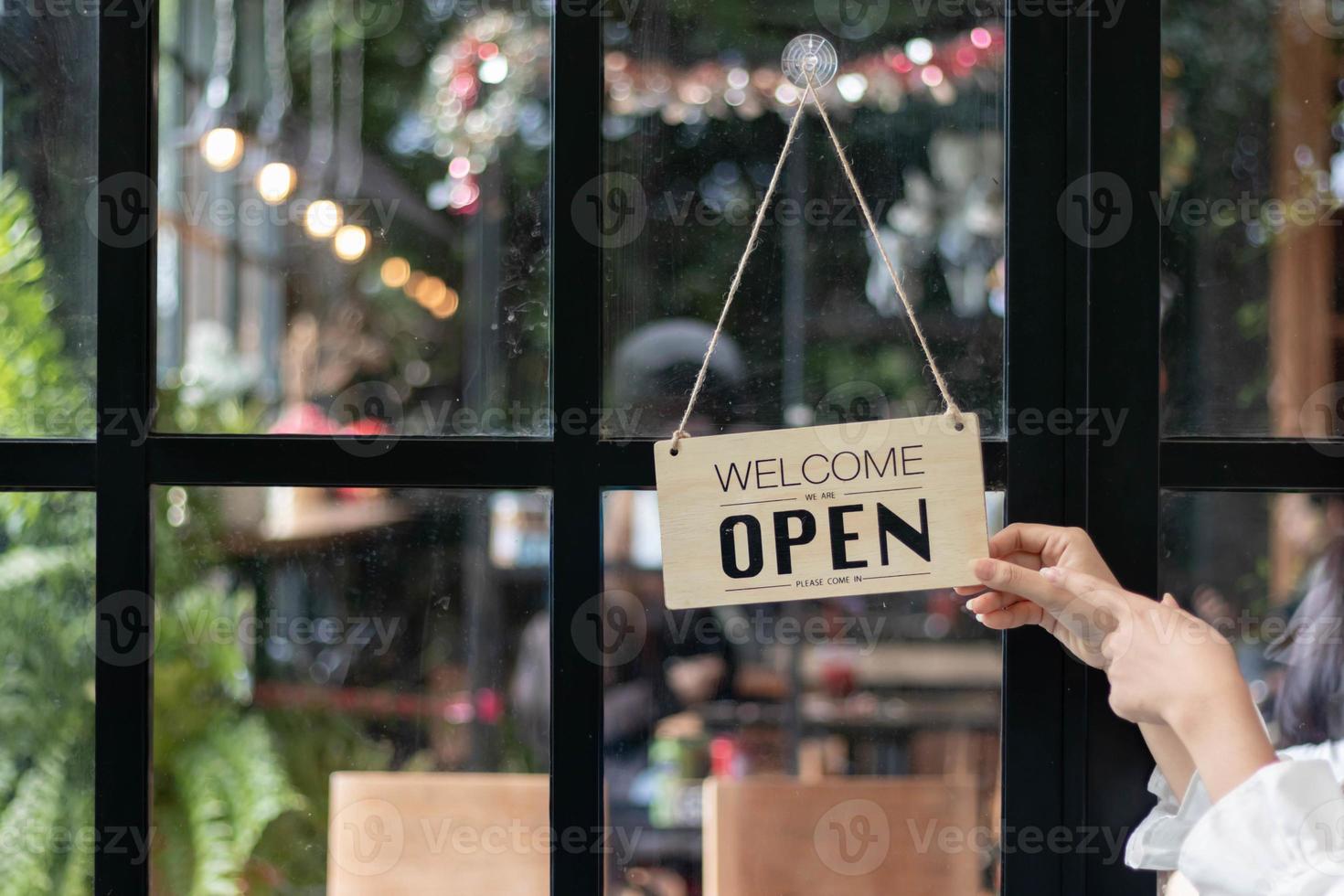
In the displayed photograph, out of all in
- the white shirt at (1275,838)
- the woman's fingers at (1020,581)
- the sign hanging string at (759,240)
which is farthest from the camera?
the sign hanging string at (759,240)

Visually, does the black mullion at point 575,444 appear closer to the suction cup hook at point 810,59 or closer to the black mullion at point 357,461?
the black mullion at point 357,461

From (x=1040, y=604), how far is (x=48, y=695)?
1.19m

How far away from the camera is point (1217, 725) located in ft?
2.93

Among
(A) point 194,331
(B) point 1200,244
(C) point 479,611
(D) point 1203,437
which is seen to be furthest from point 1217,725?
(A) point 194,331

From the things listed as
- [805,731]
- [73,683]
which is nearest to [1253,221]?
[805,731]

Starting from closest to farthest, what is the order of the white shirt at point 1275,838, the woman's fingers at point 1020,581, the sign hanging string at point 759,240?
the white shirt at point 1275,838 < the woman's fingers at point 1020,581 < the sign hanging string at point 759,240

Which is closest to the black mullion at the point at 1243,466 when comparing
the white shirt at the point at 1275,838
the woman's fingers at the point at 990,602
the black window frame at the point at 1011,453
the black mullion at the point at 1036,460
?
the black window frame at the point at 1011,453

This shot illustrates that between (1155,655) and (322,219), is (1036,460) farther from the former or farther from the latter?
(322,219)

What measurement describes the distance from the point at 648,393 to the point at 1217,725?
0.68 m

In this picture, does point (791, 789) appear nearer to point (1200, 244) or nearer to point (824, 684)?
point (824, 684)

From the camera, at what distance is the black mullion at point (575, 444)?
1.16 metres

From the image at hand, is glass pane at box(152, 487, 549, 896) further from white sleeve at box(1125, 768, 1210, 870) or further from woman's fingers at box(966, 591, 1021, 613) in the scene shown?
white sleeve at box(1125, 768, 1210, 870)

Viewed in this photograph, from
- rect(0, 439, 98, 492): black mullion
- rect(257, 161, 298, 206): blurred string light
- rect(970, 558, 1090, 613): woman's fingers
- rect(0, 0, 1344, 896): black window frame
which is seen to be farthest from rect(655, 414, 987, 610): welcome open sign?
rect(0, 439, 98, 492): black mullion

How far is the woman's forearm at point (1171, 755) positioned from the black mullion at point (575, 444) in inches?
24.3
